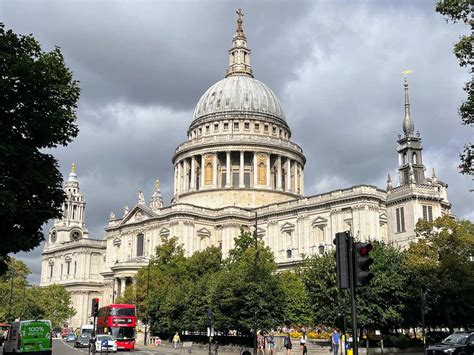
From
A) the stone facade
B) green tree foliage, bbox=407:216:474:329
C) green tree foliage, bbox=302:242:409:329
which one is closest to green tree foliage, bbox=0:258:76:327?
the stone facade

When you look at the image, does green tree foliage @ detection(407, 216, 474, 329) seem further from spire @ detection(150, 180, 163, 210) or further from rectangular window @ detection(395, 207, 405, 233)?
spire @ detection(150, 180, 163, 210)

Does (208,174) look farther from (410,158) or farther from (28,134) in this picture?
(28,134)

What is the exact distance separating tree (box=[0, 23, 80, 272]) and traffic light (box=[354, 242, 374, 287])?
16295mm

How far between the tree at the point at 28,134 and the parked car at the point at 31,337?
1034 centimetres

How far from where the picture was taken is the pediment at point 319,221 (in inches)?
3241

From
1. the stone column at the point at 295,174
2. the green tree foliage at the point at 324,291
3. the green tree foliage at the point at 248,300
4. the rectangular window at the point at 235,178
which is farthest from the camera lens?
the stone column at the point at 295,174

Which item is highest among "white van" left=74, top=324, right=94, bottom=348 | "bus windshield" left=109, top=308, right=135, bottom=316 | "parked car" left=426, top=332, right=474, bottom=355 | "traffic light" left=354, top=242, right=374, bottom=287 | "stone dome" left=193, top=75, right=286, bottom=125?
"stone dome" left=193, top=75, right=286, bottom=125

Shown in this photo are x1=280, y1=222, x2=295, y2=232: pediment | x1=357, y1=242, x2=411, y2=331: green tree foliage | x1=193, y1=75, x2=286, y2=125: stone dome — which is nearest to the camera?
x1=357, y1=242, x2=411, y2=331: green tree foliage

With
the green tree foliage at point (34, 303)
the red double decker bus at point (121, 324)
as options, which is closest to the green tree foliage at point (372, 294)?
the red double decker bus at point (121, 324)

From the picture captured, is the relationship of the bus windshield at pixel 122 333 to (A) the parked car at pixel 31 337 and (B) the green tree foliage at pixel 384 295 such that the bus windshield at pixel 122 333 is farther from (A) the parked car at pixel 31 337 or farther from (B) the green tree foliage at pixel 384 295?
(B) the green tree foliage at pixel 384 295

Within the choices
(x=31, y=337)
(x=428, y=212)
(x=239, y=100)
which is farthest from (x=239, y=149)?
(x=31, y=337)

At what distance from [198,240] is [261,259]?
93.3 ft

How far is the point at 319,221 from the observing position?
8306 centimetres

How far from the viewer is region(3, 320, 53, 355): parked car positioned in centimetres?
3844
